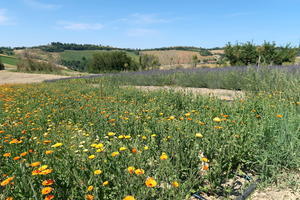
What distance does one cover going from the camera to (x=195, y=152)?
2.39 meters

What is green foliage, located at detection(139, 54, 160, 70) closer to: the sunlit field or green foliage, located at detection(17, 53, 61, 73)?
green foliage, located at detection(17, 53, 61, 73)

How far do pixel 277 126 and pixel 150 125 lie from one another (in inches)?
71.2

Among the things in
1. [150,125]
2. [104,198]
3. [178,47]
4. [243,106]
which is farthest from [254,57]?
[178,47]

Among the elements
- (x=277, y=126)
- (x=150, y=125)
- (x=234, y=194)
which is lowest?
(x=234, y=194)

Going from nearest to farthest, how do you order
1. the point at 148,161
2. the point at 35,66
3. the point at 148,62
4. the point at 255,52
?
the point at 148,161, the point at 255,52, the point at 148,62, the point at 35,66

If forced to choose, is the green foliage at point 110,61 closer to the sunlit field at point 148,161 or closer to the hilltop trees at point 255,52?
the hilltop trees at point 255,52

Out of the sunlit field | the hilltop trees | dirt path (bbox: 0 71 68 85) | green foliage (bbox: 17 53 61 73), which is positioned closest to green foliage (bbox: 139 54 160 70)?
A: the hilltop trees

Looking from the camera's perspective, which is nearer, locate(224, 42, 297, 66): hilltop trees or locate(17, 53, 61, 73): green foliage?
locate(224, 42, 297, 66): hilltop trees

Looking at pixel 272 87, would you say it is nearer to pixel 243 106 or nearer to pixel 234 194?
pixel 243 106

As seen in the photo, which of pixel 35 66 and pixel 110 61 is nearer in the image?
pixel 35 66

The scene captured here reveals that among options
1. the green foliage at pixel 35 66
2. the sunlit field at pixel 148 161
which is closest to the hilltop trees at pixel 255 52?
the sunlit field at pixel 148 161

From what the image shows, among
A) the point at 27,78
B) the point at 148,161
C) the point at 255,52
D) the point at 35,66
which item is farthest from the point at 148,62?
the point at 148,161

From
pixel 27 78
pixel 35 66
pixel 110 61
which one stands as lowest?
pixel 27 78

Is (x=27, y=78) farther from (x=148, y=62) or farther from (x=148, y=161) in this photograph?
(x=148, y=161)
